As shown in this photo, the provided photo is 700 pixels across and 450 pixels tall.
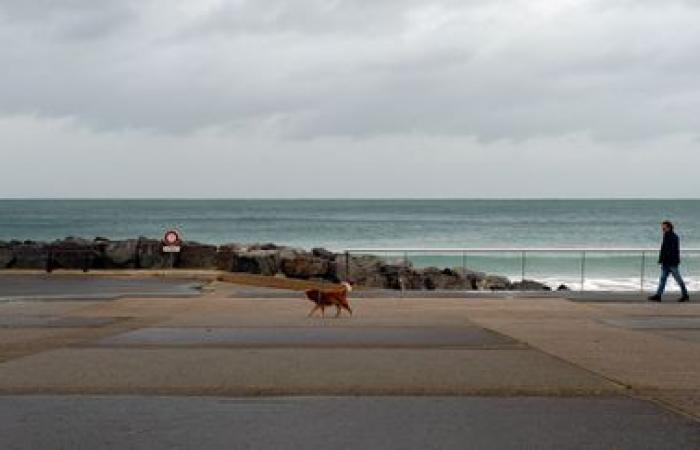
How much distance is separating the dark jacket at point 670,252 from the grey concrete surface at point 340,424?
1272cm

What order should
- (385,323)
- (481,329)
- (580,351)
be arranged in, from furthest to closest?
(385,323) → (481,329) → (580,351)

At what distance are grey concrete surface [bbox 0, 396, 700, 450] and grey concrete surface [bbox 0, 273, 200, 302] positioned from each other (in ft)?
41.4

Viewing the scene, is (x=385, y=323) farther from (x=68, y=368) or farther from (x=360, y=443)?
(x=360, y=443)

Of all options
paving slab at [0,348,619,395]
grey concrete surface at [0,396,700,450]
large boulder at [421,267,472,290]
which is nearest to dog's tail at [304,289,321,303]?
paving slab at [0,348,619,395]

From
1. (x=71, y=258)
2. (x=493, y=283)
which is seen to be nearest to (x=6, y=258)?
(x=71, y=258)

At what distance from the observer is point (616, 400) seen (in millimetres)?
8984

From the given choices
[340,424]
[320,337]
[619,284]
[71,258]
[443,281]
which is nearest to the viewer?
[340,424]

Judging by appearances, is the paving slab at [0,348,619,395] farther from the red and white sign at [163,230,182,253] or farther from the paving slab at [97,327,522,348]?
the red and white sign at [163,230,182,253]

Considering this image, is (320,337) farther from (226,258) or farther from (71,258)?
(71,258)

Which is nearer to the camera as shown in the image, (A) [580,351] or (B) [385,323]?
(A) [580,351]

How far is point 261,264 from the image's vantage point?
3048cm

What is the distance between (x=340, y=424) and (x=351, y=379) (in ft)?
6.98

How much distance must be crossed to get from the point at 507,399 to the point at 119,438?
3514 mm

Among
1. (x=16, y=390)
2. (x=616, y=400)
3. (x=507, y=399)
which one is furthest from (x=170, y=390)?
(x=616, y=400)
